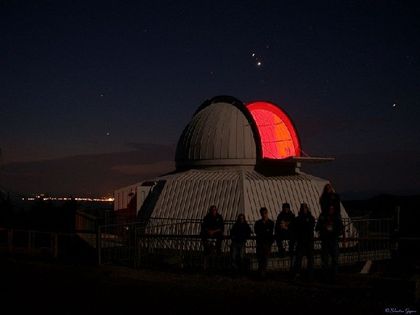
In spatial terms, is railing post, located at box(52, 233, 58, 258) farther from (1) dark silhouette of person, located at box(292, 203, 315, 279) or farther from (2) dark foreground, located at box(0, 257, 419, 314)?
(1) dark silhouette of person, located at box(292, 203, 315, 279)

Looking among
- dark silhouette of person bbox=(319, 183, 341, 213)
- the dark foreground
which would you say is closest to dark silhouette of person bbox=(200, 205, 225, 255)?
the dark foreground

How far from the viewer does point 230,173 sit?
74.3 feet

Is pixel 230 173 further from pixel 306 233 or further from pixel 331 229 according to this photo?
pixel 331 229

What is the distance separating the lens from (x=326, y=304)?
35.3 ft

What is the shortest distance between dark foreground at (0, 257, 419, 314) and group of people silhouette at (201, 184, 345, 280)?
53cm

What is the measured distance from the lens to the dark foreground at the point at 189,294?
1025 cm

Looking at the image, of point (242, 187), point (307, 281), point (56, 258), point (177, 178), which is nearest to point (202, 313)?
point (307, 281)

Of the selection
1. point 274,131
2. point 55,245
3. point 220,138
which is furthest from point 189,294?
point 274,131

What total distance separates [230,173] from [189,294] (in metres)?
11.2

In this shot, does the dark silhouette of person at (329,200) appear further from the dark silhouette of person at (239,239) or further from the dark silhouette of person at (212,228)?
the dark silhouette of person at (212,228)

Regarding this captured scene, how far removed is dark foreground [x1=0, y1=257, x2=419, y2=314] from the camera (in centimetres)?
1025

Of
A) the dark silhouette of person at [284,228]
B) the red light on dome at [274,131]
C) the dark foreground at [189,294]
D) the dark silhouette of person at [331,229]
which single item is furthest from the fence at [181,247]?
the red light on dome at [274,131]

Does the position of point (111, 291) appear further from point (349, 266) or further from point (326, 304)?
point (349, 266)

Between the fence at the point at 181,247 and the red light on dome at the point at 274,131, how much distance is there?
4.19m
